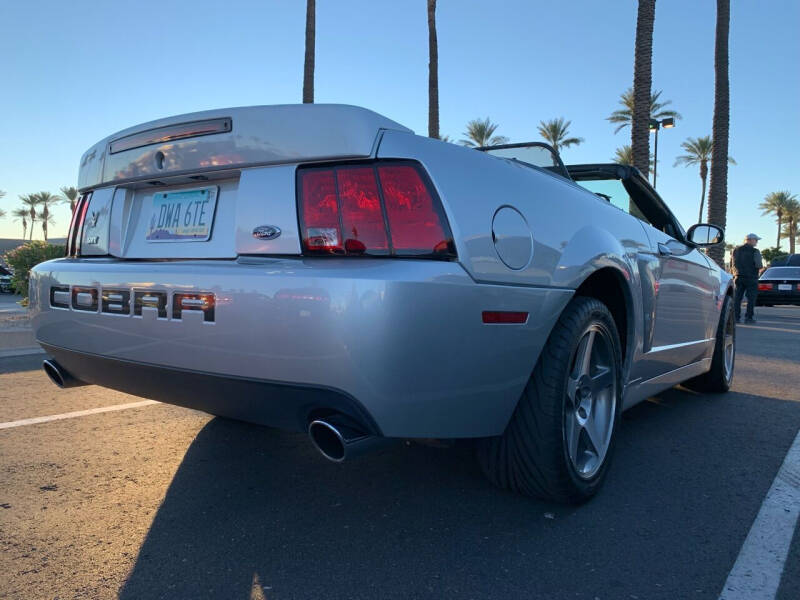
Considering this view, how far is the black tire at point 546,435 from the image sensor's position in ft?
7.50

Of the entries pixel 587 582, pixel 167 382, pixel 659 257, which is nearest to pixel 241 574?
pixel 167 382

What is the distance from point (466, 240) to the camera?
196 centimetres

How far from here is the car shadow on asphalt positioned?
193cm

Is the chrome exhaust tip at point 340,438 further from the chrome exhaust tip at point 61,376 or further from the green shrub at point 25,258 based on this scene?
the green shrub at point 25,258

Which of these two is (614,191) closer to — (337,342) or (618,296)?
(618,296)

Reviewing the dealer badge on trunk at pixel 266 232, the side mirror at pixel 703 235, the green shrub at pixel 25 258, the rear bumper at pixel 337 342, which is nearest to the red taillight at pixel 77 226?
the rear bumper at pixel 337 342

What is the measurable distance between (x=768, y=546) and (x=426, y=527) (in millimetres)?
1130

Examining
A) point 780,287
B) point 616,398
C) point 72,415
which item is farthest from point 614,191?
point 780,287

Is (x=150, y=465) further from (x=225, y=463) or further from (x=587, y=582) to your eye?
(x=587, y=582)

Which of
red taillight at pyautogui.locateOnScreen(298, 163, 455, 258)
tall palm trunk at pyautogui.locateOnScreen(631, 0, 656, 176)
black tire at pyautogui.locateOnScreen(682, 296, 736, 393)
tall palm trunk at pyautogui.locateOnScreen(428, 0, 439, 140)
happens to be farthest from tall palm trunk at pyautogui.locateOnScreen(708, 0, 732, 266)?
red taillight at pyautogui.locateOnScreen(298, 163, 455, 258)

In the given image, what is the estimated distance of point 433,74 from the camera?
62.0 ft

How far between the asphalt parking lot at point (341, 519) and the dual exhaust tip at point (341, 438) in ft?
1.24

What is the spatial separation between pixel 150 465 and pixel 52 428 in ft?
3.08

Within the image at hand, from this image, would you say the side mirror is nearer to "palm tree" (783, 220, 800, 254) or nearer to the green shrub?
the green shrub
